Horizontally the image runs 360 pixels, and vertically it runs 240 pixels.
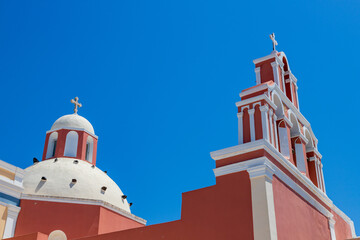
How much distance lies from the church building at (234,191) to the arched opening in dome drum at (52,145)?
6cm

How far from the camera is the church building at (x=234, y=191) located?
8258mm

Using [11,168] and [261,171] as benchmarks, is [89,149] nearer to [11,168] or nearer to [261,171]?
[11,168]

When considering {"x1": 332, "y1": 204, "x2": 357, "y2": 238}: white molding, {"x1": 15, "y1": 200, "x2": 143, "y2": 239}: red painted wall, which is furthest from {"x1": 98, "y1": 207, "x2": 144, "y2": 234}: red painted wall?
{"x1": 332, "y1": 204, "x2": 357, "y2": 238}: white molding

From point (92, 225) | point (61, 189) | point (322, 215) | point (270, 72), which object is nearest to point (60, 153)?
point (61, 189)

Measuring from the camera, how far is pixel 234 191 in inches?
330

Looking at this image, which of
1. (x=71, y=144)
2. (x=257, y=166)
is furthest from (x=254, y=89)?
(x=71, y=144)

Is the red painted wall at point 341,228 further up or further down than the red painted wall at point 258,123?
further down

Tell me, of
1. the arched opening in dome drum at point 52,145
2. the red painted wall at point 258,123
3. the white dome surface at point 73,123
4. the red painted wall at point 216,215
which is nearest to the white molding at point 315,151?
the red painted wall at point 258,123

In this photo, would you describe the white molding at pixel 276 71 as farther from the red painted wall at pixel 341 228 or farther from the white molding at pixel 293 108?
the red painted wall at pixel 341 228

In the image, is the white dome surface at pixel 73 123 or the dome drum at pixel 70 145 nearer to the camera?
the dome drum at pixel 70 145

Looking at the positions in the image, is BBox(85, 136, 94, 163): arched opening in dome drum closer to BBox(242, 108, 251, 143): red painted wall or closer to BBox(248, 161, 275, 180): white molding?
BBox(242, 108, 251, 143): red painted wall

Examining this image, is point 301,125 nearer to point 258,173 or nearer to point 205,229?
point 258,173

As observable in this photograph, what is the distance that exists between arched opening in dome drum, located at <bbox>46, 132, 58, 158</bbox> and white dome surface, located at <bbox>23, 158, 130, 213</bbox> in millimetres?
1010

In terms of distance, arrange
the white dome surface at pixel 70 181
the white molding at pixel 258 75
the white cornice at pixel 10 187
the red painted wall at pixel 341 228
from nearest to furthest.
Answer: the white molding at pixel 258 75 < the red painted wall at pixel 341 228 < the white cornice at pixel 10 187 < the white dome surface at pixel 70 181
